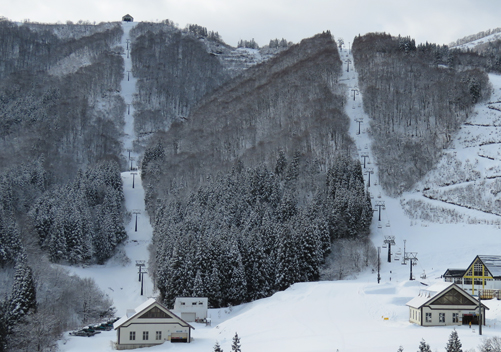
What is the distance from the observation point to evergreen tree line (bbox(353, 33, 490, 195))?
8219 cm

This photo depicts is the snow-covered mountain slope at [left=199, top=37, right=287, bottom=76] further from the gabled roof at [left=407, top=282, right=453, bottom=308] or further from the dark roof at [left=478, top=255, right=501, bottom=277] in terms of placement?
the gabled roof at [left=407, top=282, right=453, bottom=308]

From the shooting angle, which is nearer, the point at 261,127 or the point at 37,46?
the point at 261,127

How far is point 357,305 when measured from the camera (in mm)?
47625

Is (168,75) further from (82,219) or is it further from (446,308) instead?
(446,308)

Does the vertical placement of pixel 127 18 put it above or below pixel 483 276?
above

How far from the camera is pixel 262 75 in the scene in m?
131

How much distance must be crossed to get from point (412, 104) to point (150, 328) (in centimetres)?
6287

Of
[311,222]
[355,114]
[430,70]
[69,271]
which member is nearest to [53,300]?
[69,271]

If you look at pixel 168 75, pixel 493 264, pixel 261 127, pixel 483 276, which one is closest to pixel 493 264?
pixel 493 264

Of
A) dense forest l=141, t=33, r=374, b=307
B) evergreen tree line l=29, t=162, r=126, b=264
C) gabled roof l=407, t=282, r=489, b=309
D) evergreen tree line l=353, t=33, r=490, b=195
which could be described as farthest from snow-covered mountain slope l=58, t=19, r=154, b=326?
evergreen tree line l=353, t=33, r=490, b=195

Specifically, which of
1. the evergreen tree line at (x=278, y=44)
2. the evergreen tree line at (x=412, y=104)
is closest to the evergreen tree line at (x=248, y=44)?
the evergreen tree line at (x=278, y=44)

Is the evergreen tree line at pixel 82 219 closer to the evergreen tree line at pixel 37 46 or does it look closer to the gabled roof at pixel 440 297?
the gabled roof at pixel 440 297

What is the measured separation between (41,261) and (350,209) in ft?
117

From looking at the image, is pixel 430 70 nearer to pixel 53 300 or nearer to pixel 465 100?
pixel 465 100
